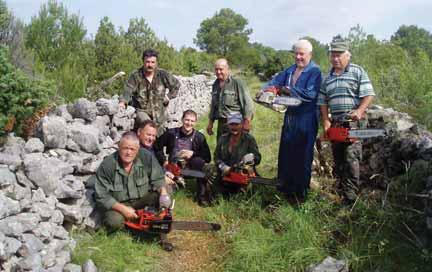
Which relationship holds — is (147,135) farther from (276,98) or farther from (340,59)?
(340,59)

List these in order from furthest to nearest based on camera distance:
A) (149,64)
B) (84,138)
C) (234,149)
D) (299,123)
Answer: (149,64) → (234,149) → (299,123) → (84,138)

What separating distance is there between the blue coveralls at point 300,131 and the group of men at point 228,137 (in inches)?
0.4

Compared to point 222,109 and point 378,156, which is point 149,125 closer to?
point 222,109

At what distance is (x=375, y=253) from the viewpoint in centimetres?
400

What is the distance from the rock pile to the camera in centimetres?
333

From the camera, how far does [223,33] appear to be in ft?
204

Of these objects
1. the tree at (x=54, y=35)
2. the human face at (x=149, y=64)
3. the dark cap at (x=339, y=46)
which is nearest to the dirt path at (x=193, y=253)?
the dark cap at (x=339, y=46)

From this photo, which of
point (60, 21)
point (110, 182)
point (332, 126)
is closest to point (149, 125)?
point (110, 182)

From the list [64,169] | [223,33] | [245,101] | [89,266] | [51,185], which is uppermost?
[223,33]

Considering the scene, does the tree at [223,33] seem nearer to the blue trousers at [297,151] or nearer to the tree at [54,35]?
the tree at [54,35]

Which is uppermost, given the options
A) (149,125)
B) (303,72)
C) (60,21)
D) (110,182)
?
(60,21)

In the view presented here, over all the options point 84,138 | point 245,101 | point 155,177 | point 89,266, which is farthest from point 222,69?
point 89,266

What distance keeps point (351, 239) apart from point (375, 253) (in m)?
0.28

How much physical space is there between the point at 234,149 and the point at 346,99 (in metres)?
1.61
